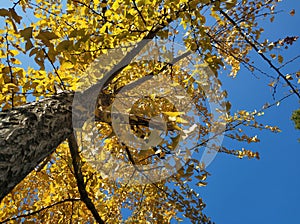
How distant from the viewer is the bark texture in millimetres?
1239

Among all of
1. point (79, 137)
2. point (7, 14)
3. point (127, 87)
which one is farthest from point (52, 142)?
point (127, 87)

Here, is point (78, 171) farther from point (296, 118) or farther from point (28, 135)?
point (296, 118)

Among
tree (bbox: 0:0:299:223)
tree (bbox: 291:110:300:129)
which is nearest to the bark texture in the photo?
tree (bbox: 0:0:299:223)

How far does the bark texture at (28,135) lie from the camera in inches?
48.8

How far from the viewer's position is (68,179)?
3436mm

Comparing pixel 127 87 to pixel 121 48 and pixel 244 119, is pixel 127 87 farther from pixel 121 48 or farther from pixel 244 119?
pixel 244 119

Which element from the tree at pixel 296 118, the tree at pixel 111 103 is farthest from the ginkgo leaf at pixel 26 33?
the tree at pixel 296 118

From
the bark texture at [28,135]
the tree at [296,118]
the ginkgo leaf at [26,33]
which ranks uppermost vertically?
the tree at [296,118]

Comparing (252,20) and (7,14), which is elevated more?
(252,20)

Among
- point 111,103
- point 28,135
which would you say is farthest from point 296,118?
point 28,135

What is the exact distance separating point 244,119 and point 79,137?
213cm

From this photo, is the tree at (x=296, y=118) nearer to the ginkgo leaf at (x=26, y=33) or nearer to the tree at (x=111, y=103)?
the tree at (x=111, y=103)

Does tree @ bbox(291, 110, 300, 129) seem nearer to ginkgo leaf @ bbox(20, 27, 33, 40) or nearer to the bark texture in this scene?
the bark texture

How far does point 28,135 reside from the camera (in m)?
1.40
